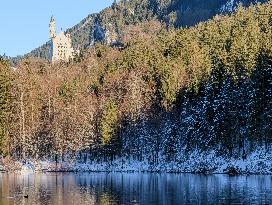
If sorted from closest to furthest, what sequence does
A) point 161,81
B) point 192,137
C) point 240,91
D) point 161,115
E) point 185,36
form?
point 240,91, point 192,137, point 161,115, point 161,81, point 185,36

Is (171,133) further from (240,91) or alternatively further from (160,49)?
(160,49)

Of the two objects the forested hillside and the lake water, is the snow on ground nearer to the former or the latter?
the forested hillside

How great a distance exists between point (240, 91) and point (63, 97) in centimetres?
4950

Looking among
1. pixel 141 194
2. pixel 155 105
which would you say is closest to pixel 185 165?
pixel 155 105

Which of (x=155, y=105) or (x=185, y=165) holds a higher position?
(x=155, y=105)

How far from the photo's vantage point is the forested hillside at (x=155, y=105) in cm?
8800

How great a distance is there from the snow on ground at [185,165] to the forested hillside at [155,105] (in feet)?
5.41

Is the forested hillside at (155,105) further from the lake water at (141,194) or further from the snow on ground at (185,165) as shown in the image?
the lake water at (141,194)

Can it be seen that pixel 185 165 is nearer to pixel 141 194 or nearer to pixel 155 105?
pixel 155 105

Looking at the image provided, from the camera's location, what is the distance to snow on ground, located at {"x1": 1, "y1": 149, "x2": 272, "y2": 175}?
8169 cm

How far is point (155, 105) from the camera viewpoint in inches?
4427

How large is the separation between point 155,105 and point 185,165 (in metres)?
22.8

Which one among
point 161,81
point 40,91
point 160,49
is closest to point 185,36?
point 160,49

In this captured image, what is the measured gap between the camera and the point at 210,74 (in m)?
100
